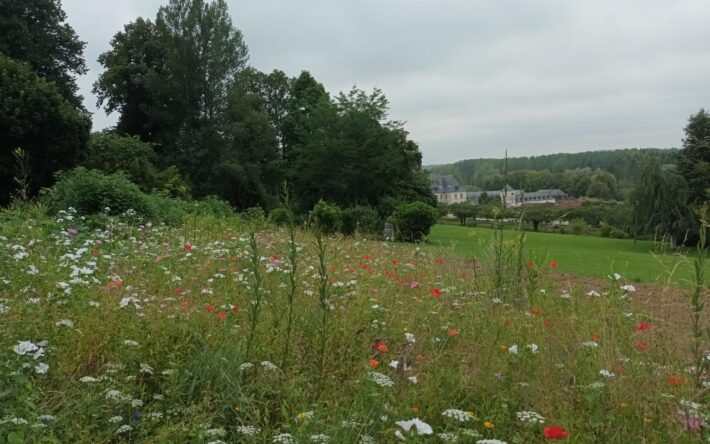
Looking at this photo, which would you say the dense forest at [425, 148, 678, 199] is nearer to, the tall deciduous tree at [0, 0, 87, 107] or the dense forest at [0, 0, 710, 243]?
the dense forest at [0, 0, 710, 243]

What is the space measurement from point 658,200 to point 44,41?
100 feet

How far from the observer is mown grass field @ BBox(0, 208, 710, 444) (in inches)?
77.4

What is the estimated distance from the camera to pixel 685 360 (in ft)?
8.87

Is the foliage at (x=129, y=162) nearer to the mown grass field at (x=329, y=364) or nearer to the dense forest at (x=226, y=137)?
the dense forest at (x=226, y=137)

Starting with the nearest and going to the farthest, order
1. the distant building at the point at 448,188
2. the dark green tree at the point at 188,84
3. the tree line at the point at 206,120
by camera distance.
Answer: the tree line at the point at 206,120
the dark green tree at the point at 188,84
the distant building at the point at 448,188

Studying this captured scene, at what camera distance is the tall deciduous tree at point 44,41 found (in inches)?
873

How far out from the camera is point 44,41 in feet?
78.5

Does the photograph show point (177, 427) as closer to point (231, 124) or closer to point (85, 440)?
point (85, 440)

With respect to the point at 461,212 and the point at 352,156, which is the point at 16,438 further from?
the point at 461,212

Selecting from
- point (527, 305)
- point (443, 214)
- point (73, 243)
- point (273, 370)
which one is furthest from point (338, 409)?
point (443, 214)

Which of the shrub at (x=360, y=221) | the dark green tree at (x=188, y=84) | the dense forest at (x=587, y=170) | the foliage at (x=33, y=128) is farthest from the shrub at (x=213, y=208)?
the dense forest at (x=587, y=170)

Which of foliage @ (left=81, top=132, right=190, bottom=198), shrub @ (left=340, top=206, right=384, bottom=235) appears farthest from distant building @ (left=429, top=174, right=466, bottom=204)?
foliage @ (left=81, top=132, right=190, bottom=198)

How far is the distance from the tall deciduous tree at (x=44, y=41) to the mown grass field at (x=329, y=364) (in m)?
23.3

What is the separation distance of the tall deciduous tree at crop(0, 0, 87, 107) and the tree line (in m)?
0.05
